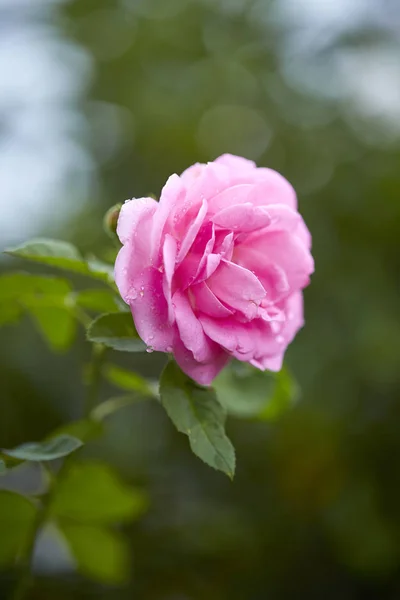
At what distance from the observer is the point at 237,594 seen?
6.14ft

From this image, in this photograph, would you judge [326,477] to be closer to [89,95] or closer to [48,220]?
[48,220]

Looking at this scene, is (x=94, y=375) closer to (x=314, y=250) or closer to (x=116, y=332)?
(x=116, y=332)

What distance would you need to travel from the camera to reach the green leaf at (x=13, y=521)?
939 mm

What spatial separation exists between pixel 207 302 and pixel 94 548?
72 centimetres

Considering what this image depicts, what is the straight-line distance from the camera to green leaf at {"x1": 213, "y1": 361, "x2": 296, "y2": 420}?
94 centimetres

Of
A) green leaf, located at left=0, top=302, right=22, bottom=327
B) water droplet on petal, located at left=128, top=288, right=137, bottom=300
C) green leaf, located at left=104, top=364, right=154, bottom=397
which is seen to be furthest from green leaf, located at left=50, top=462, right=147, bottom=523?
water droplet on petal, located at left=128, top=288, right=137, bottom=300

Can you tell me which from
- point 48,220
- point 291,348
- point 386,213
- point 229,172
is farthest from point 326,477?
point 229,172

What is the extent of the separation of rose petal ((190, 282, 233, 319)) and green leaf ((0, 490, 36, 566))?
1.39ft

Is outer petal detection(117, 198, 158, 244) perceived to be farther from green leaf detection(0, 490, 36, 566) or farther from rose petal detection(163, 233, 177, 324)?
green leaf detection(0, 490, 36, 566)

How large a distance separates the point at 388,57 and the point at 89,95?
3.70ft

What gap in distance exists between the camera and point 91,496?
1.09 meters

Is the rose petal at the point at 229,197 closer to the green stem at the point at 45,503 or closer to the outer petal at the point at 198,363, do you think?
the outer petal at the point at 198,363

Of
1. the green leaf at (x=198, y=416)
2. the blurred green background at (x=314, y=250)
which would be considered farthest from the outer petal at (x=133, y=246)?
the blurred green background at (x=314, y=250)

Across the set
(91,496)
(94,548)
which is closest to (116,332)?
(91,496)
